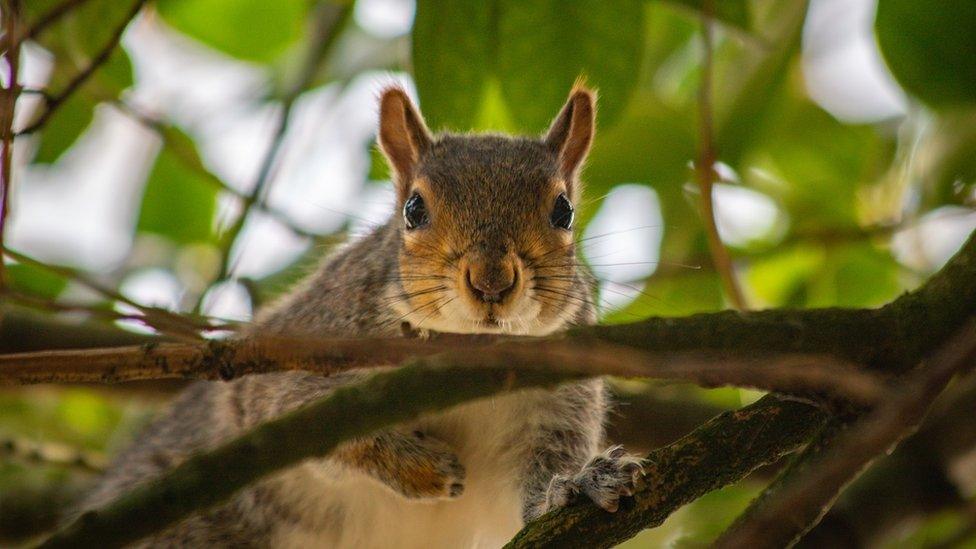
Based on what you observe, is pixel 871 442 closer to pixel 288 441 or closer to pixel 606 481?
pixel 288 441

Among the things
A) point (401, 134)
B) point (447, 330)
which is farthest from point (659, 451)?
point (401, 134)

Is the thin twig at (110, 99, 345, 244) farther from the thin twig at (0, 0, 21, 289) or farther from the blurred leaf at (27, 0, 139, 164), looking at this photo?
the thin twig at (0, 0, 21, 289)

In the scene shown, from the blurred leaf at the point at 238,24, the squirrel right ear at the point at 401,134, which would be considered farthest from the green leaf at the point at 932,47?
the blurred leaf at the point at 238,24

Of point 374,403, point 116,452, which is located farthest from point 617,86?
point 116,452

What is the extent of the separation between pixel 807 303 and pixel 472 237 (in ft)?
2.97

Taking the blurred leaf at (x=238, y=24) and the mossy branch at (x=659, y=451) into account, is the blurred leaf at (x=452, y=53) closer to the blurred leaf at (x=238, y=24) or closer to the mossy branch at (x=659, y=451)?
the mossy branch at (x=659, y=451)

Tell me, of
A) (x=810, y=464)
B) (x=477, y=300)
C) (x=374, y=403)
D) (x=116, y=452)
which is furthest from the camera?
(x=116, y=452)

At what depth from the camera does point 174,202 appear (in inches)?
114

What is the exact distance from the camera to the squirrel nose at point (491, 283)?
6.15ft

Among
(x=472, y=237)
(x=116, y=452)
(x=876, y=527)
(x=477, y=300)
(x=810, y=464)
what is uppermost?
(x=116, y=452)

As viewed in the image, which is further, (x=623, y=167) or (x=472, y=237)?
(x=623, y=167)

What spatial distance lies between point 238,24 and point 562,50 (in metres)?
1.15

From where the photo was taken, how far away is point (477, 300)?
1885mm

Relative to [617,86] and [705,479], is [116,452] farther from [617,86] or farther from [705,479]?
[705,479]
